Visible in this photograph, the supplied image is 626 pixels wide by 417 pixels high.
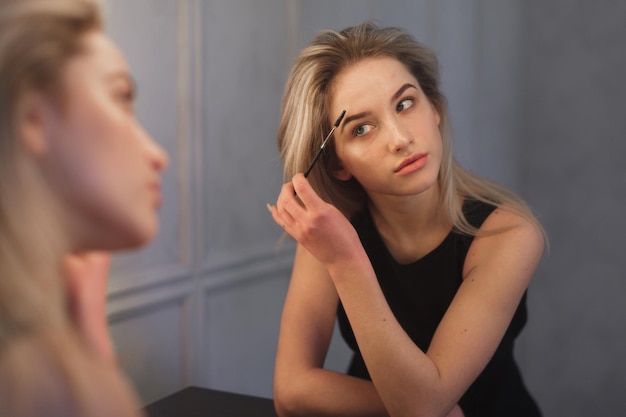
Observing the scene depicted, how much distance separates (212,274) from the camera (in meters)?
1.64

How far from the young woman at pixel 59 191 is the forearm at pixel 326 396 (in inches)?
25.3

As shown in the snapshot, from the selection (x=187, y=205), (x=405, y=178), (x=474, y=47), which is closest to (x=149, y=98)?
(x=187, y=205)

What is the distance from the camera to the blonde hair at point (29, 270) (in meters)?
0.49

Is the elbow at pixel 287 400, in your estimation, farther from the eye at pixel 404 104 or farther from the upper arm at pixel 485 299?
the eye at pixel 404 104

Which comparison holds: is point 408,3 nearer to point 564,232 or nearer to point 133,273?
point 564,232

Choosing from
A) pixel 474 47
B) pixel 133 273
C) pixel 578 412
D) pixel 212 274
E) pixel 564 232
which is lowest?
pixel 578 412

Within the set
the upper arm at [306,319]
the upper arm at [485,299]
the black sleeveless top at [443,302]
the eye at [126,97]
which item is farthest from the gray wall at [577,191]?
the eye at [126,97]

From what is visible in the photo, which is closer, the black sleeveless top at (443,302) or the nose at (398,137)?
the nose at (398,137)

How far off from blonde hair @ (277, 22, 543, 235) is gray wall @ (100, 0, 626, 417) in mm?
340

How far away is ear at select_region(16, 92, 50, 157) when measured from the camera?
50 cm

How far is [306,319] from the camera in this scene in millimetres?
1287

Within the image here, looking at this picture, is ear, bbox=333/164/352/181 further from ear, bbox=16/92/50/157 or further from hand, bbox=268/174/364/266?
ear, bbox=16/92/50/157

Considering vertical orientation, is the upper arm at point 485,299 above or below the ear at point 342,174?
below

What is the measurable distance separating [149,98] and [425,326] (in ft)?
2.15
